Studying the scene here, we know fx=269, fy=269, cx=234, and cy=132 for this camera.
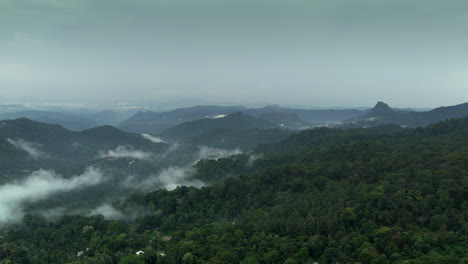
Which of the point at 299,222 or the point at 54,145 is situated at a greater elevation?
the point at 299,222

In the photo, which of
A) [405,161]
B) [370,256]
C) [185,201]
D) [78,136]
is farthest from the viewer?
[78,136]

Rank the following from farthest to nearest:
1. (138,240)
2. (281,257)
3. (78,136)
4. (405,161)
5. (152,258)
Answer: (78,136) → (405,161) → (138,240) → (152,258) → (281,257)

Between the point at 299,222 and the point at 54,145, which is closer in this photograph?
the point at 299,222

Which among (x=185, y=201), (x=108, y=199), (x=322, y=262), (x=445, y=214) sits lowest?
(x=108, y=199)

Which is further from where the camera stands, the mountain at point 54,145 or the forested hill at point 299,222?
the mountain at point 54,145

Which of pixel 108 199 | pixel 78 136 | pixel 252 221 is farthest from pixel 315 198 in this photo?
pixel 78 136

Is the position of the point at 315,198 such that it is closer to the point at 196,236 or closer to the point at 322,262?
the point at 322,262

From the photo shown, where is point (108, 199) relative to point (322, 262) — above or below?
below

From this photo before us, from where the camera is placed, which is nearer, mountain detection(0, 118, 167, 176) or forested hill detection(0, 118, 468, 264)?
forested hill detection(0, 118, 468, 264)
